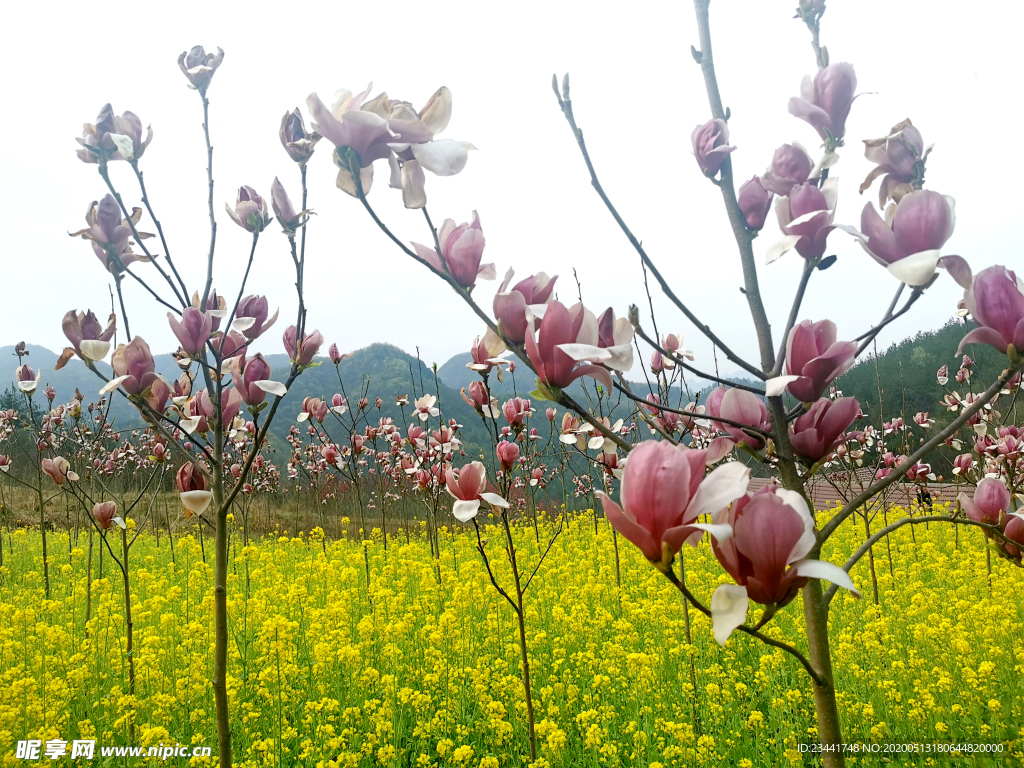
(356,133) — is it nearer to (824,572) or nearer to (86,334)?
(824,572)

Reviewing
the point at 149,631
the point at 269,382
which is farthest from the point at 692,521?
the point at 149,631

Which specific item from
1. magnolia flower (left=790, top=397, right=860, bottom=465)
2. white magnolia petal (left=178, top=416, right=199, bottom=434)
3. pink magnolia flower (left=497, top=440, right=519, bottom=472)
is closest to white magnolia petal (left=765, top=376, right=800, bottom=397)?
magnolia flower (left=790, top=397, right=860, bottom=465)

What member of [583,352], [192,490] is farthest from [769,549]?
[192,490]

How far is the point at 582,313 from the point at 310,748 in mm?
2925

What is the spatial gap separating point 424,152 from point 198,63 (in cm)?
138

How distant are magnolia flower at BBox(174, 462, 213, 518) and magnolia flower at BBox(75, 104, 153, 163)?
92 cm

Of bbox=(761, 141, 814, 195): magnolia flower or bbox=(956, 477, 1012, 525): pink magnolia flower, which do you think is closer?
bbox=(761, 141, 814, 195): magnolia flower

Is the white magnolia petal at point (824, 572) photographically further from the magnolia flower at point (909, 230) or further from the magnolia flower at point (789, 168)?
the magnolia flower at point (789, 168)

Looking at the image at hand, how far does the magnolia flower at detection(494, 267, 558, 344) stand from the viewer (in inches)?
34.8

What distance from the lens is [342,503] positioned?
18.3m

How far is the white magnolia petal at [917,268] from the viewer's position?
667mm

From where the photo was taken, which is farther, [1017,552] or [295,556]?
[295,556]

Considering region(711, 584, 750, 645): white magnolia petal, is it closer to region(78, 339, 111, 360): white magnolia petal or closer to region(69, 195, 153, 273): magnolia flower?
region(78, 339, 111, 360): white magnolia petal

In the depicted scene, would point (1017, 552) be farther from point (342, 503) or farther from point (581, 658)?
point (342, 503)
